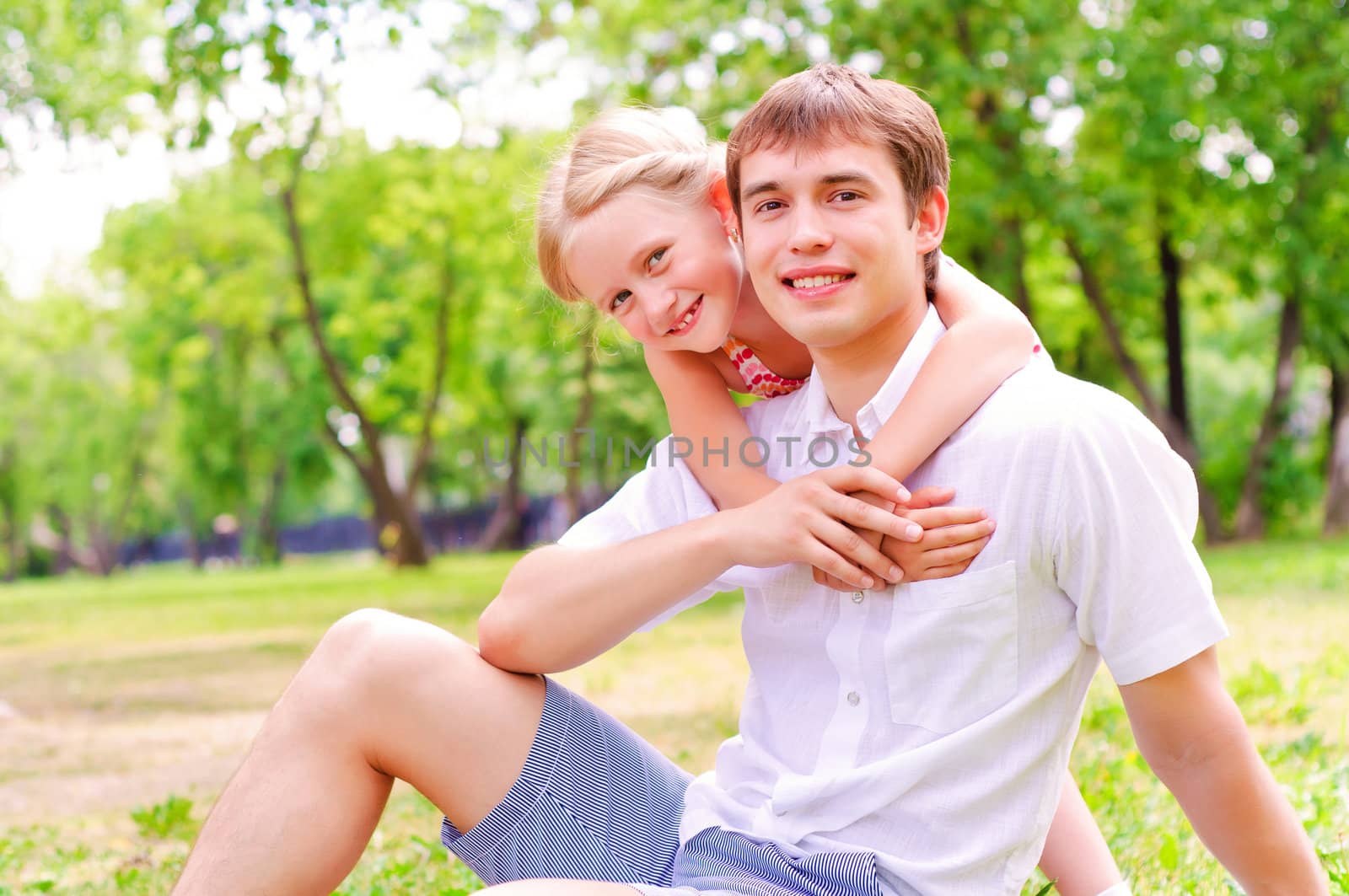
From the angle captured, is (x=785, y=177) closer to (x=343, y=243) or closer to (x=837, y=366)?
(x=837, y=366)

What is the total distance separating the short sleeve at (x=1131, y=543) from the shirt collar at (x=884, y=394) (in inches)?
15.4

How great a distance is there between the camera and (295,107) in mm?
18078

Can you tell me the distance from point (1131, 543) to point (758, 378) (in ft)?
3.45

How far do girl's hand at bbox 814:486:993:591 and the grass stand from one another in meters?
1.42

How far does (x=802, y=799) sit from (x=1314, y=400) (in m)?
30.5

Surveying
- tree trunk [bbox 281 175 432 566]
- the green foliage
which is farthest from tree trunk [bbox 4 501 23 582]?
the green foliage

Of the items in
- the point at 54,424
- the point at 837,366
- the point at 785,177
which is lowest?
the point at 54,424

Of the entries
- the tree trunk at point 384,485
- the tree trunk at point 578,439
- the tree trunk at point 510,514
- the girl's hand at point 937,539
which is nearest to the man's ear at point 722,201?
the girl's hand at point 937,539

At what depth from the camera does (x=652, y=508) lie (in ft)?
7.97

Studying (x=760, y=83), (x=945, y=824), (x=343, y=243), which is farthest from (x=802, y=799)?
(x=343, y=243)

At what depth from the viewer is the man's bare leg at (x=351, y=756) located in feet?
6.61

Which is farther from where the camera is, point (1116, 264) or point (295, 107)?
point (295, 107)

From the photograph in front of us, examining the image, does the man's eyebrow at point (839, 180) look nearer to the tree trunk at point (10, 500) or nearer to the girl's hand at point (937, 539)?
the girl's hand at point (937, 539)

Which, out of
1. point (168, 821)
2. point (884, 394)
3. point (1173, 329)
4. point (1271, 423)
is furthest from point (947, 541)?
point (1173, 329)
